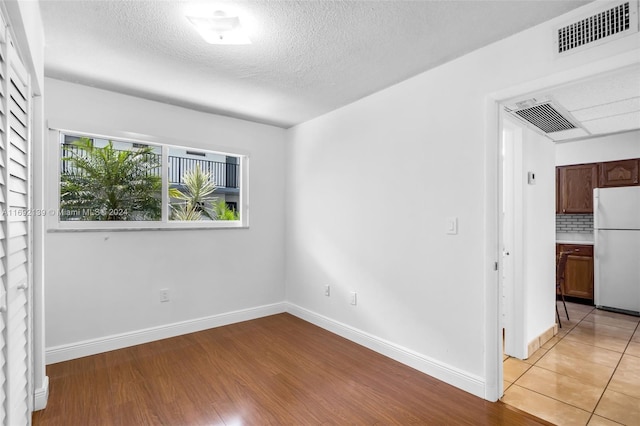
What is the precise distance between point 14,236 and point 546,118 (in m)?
3.87

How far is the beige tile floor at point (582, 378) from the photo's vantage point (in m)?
2.07

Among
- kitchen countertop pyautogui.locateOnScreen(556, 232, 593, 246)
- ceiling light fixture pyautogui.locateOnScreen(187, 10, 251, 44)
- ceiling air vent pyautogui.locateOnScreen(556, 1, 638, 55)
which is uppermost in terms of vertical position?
ceiling light fixture pyautogui.locateOnScreen(187, 10, 251, 44)

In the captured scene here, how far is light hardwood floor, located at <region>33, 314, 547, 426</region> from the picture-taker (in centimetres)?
203

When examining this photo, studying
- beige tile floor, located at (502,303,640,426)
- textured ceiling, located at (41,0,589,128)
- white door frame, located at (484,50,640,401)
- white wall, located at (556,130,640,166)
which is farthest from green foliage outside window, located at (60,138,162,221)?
white wall, located at (556,130,640,166)

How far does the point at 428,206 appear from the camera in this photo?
259 centimetres

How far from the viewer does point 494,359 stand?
2.20 m

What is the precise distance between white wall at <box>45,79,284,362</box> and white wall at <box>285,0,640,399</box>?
2.44ft

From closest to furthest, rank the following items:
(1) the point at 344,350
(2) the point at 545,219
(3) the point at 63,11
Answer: (3) the point at 63,11
(1) the point at 344,350
(2) the point at 545,219

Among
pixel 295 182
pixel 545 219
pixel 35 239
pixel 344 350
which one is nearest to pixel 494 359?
pixel 344 350

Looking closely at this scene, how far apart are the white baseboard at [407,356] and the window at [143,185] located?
5.18 ft

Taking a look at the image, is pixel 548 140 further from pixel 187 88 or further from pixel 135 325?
pixel 135 325

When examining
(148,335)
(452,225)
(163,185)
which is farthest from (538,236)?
(148,335)

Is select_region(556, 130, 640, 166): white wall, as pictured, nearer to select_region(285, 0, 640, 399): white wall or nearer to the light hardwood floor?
select_region(285, 0, 640, 399): white wall

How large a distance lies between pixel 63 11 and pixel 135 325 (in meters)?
2.63
